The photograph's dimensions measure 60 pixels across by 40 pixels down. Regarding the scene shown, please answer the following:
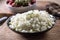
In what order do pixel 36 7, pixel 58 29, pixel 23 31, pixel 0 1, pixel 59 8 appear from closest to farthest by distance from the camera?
pixel 23 31
pixel 58 29
pixel 59 8
pixel 36 7
pixel 0 1

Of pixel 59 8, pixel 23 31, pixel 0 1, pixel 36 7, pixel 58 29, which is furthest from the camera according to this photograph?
pixel 0 1

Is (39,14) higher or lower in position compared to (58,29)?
higher

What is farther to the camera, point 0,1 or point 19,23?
point 0,1

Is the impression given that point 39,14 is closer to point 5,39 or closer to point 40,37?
point 40,37

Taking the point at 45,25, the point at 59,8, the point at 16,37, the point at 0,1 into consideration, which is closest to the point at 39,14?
the point at 45,25

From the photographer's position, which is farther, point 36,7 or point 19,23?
point 36,7

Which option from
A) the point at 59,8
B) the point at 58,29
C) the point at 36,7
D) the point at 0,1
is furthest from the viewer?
the point at 0,1

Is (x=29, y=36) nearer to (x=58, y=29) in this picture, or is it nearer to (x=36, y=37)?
(x=36, y=37)

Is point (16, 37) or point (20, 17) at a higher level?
point (20, 17)

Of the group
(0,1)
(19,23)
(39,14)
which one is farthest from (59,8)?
(0,1)
